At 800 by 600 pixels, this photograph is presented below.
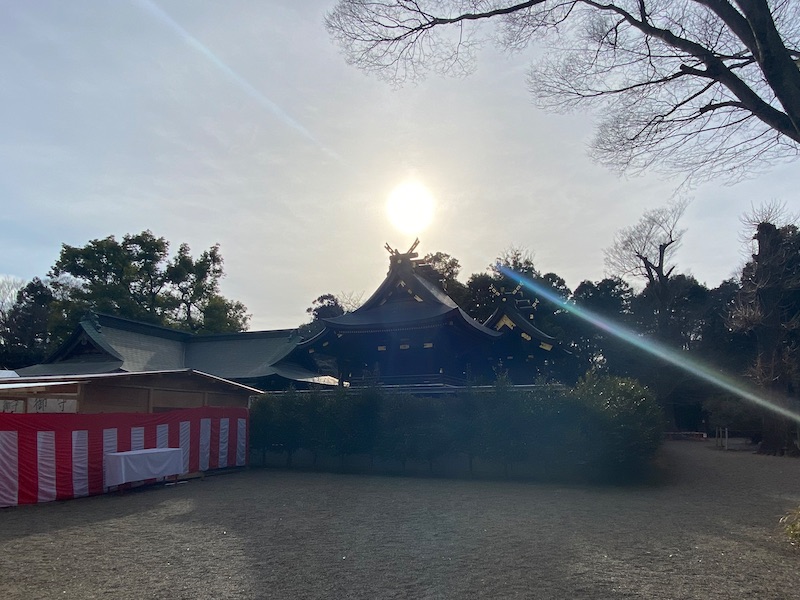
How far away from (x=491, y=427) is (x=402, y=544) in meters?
7.76

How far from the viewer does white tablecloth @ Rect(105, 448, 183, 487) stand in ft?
37.6

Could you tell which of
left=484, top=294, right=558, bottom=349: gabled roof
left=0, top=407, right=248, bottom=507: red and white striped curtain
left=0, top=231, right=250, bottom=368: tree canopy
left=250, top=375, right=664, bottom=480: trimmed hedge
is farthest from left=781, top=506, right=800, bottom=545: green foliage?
left=0, top=231, right=250, bottom=368: tree canopy

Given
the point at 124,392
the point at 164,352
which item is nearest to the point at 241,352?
the point at 164,352

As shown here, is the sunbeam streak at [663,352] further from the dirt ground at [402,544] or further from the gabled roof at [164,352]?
the gabled roof at [164,352]

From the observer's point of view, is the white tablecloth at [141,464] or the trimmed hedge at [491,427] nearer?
the white tablecloth at [141,464]

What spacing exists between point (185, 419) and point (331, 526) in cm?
736

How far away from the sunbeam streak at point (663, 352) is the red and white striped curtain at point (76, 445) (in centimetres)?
2089

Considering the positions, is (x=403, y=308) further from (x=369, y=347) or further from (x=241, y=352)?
(x=241, y=352)

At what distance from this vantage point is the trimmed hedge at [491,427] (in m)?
13.5

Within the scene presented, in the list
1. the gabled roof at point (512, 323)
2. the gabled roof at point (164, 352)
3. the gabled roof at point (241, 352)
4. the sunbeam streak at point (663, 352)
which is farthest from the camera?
the sunbeam streak at point (663, 352)

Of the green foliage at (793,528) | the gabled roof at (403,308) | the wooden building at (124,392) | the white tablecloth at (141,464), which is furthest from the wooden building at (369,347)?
the green foliage at (793,528)

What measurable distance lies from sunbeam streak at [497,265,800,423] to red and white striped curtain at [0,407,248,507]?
823 inches

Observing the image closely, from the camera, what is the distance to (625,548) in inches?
264

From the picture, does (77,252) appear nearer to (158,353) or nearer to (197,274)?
(197,274)
